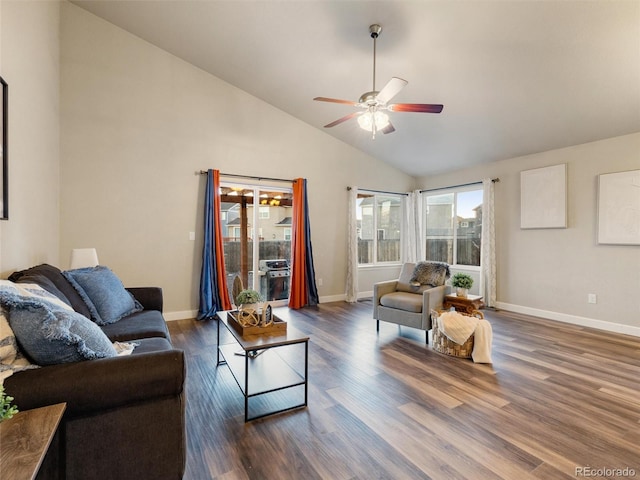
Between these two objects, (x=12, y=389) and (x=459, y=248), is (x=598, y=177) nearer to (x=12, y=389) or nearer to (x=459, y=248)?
(x=459, y=248)

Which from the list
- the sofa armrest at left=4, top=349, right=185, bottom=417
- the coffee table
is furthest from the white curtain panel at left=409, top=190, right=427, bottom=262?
the sofa armrest at left=4, top=349, right=185, bottom=417

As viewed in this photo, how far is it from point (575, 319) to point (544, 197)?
5.67ft

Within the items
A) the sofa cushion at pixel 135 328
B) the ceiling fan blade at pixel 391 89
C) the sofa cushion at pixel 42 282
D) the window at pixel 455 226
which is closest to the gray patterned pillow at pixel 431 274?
the window at pixel 455 226

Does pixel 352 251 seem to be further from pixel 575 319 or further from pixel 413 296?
pixel 575 319

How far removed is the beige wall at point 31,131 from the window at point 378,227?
452 cm

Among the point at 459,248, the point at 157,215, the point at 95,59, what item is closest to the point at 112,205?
the point at 157,215

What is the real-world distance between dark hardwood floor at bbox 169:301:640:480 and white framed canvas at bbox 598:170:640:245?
1.32m

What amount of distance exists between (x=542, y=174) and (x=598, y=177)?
635mm

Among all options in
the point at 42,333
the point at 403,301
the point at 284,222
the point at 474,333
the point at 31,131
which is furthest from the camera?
the point at 284,222

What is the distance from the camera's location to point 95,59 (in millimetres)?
3801

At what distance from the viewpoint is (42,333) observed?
120 cm

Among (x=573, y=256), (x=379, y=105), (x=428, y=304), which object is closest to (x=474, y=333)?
(x=428, y=304)

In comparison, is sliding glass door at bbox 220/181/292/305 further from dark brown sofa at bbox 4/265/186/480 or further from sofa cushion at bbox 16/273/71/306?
dark brown sofa at bbox 4/265/186/480

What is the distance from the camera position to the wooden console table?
77 centimetres
